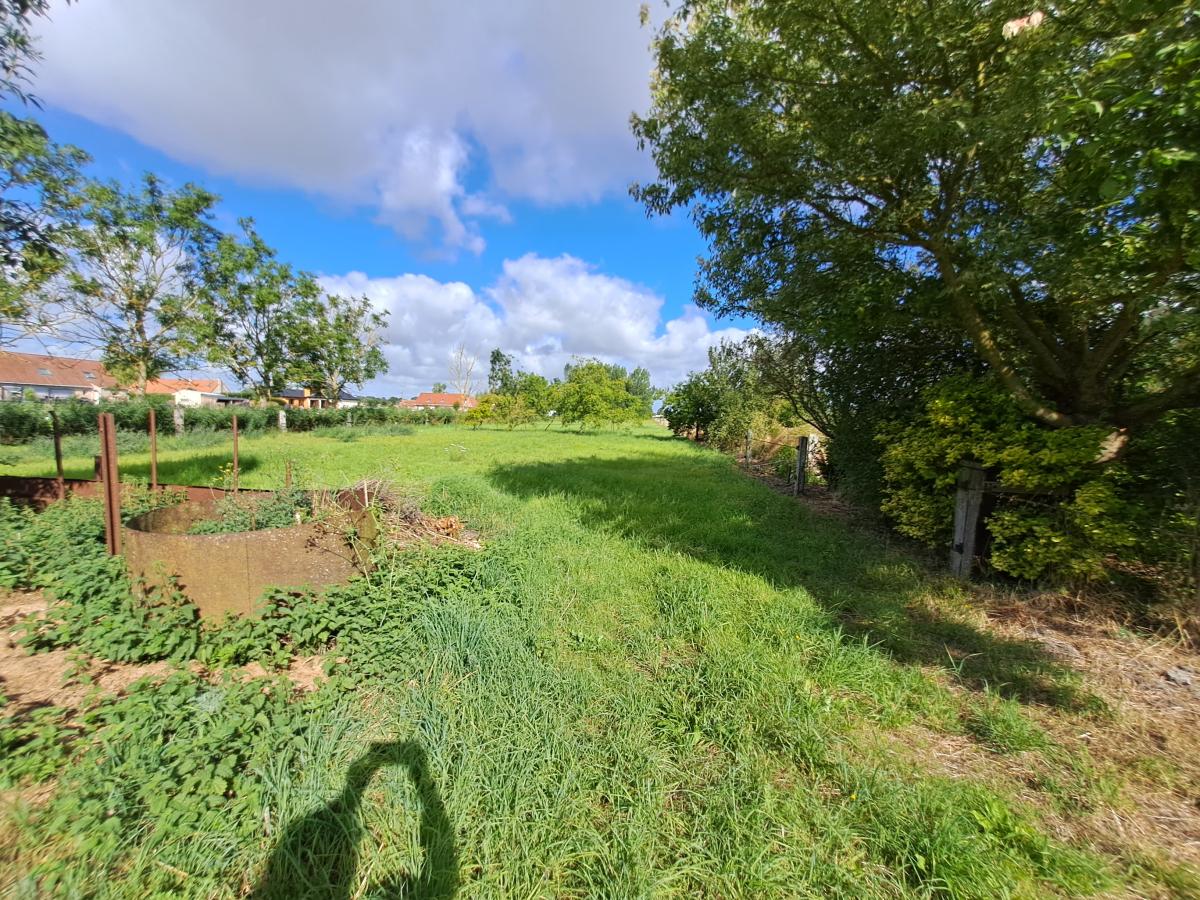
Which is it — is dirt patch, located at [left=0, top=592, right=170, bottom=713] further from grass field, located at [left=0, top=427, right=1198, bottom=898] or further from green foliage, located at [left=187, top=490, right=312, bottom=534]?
green foliage, located at [left=187, top=490, right=312, bottom=534]

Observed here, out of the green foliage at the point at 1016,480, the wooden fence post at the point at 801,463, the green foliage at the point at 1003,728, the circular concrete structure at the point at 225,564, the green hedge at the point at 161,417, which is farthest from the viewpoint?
the green hedge at the point at 161,417

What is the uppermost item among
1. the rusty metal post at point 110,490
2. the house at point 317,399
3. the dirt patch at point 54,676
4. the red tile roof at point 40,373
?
the red tile roof at point 40,373

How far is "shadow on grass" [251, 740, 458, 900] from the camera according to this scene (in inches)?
63.3

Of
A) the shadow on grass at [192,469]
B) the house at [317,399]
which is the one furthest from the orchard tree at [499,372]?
the shadow on grass at [192,469]

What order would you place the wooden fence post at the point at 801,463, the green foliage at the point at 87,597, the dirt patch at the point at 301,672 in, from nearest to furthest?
1. the dirt patch at the point at 301,672
2. the green foliage at the point at 87,597
3. the wooden fence post at the point at 801,463

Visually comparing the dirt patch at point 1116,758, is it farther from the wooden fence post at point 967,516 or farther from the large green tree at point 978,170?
the large green tree at point 978,170

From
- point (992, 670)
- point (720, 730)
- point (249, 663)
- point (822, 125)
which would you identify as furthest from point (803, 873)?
→ point (822, 125)

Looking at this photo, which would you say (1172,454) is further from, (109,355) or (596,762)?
(109,355)

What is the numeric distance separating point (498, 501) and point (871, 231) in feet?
18.7

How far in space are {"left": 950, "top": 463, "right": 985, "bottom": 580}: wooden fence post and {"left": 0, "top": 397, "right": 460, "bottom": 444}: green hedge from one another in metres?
14.3

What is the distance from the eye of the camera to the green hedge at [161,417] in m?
15.5

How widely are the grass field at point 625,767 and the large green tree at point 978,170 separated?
104 inches

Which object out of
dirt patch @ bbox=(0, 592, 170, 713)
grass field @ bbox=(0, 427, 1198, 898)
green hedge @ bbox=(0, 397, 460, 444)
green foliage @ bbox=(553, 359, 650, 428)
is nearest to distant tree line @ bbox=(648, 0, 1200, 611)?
grass field @ bbox=(0, 427, 1198, 898)

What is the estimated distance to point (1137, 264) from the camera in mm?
3160
